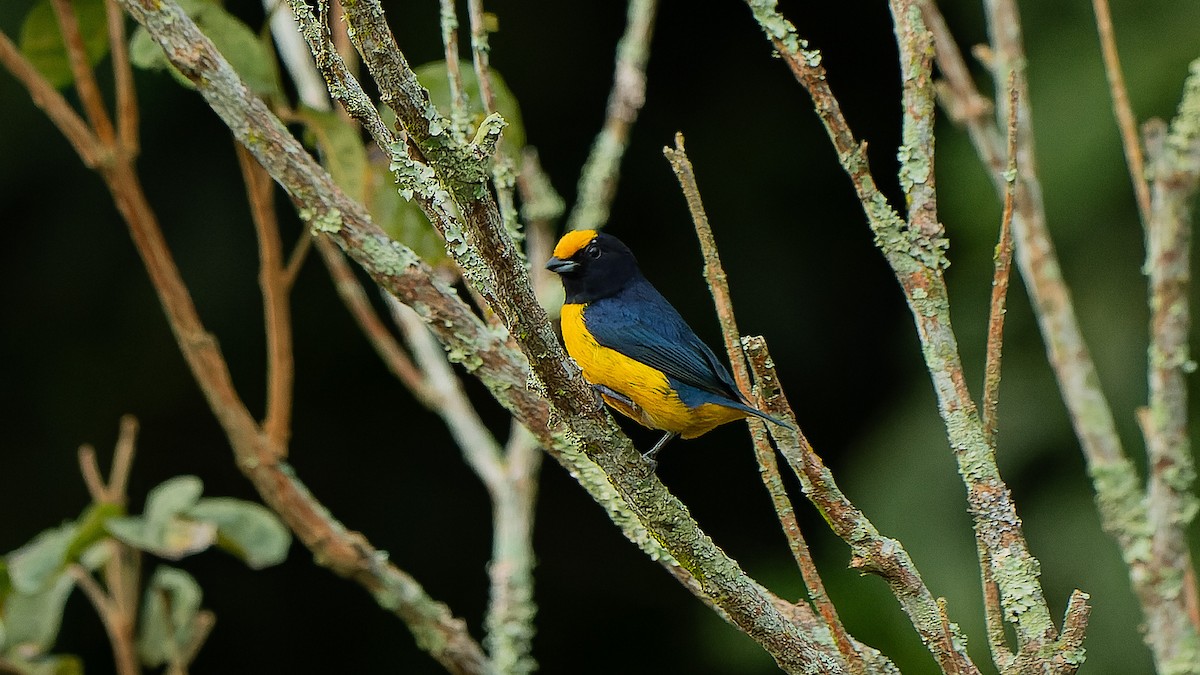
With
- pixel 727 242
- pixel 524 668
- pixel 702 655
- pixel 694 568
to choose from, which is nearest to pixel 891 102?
pixel 727 242

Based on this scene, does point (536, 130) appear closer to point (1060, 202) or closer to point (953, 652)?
point (1060, 202)

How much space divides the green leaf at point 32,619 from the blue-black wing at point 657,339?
3.27ft

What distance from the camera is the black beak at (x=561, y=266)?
2.20 meters

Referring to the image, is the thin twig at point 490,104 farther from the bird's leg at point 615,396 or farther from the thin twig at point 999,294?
the thin twig at point 999,294

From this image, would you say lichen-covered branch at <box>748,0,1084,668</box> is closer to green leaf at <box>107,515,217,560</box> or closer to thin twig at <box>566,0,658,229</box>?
thin twig at <box>566,0,658,229</box>

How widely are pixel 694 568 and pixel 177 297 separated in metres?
1.13

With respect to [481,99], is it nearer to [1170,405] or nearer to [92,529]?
[92,529]

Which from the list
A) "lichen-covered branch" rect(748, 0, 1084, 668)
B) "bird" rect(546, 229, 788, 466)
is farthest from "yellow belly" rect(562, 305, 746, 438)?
"lichen-covered branch" rect(748, 0, 1084, 668)

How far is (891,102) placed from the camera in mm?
4387

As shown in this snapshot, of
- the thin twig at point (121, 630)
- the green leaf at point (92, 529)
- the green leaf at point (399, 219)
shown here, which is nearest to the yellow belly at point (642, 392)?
the green leaf at point (399, 219)

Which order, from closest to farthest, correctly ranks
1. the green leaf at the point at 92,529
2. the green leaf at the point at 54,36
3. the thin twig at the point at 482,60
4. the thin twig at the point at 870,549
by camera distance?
the thin twig at the point at 870,549
the thin twig at the point at 482,60
the green leaf at the point at 92,529
the green leaf at the point at 54,36

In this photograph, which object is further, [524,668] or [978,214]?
[978,214]

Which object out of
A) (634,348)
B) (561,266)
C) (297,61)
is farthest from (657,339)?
(297,61)

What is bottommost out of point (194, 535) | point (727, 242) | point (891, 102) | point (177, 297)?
point (194, 535)
